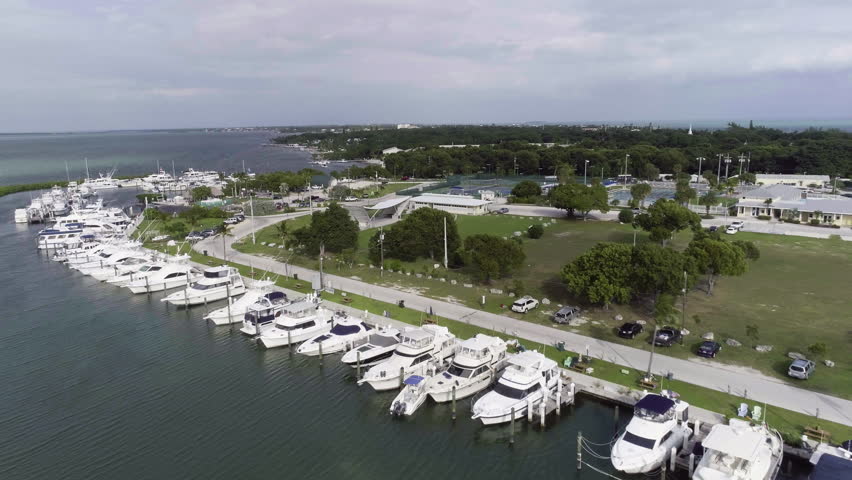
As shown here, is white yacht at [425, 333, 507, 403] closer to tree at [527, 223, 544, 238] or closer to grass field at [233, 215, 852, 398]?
grass field at [233, 215, 852, 398]

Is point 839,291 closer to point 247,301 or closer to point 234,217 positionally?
point 247,301

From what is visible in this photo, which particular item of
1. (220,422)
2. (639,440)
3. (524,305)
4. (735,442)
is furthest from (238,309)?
(735,442)

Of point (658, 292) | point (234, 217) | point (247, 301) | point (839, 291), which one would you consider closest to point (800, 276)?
point (839, 291)

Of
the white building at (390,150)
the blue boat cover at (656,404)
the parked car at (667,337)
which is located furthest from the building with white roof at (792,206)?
the white building at (390,150)

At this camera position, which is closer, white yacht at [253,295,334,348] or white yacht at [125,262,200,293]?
white yacht at [253,295,334,348]

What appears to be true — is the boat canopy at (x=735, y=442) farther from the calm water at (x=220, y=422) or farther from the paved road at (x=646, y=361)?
the paved road at (x=646, y=361)

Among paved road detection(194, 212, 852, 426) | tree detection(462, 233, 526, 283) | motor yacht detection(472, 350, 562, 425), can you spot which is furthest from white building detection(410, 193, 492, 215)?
motor yacht detection(472, 350, 562, 425)

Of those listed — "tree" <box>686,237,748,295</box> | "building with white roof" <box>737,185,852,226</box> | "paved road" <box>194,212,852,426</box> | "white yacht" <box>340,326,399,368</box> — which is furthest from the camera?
"building with white roof" <box>737,185,852,226</box>
